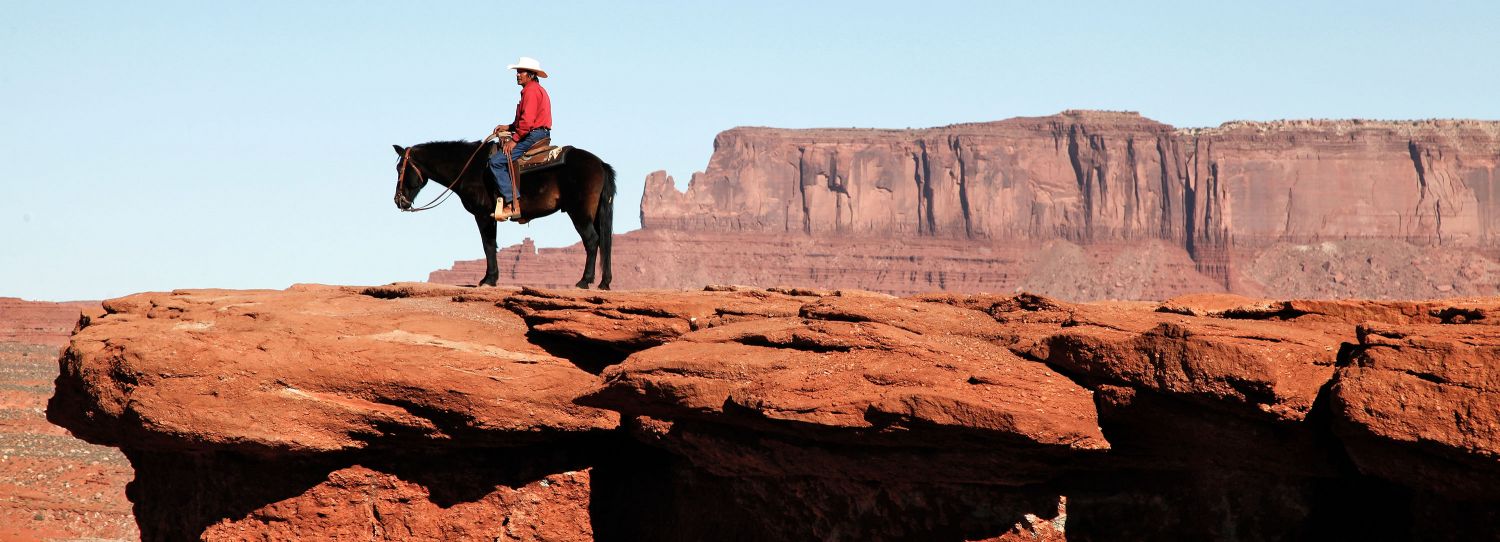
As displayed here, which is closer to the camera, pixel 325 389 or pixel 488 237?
pixel 325 389

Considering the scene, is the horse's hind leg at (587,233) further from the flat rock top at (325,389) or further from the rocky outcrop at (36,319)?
the rocky outcrop at (36,319)

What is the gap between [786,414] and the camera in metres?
12.8

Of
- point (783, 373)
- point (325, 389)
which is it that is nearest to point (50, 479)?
point (325, 389)

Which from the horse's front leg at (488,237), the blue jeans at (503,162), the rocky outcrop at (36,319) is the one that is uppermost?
the blue jeans at (503,162)

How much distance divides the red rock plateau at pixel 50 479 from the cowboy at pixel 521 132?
470 cm

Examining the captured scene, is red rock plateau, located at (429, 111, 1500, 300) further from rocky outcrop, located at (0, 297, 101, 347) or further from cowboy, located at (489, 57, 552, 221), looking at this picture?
cowboy, located at (489, 57, 552, 221)

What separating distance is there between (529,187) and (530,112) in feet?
2.87

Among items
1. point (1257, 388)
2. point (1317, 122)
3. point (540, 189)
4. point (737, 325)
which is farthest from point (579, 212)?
point (1317, 122)

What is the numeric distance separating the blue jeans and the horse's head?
1.22 metres

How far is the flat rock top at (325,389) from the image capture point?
590 inches

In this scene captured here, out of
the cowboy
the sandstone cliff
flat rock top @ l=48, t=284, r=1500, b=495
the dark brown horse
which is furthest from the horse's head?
the sandstone cliff

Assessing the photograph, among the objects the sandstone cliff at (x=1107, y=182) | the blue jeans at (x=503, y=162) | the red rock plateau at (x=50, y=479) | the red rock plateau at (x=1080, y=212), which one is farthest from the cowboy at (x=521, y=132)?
the sandstone cliff at (x=1107, y=182)

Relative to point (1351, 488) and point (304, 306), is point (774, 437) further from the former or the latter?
point (304, 306)

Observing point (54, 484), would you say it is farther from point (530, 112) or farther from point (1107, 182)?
point (1107, 182)
